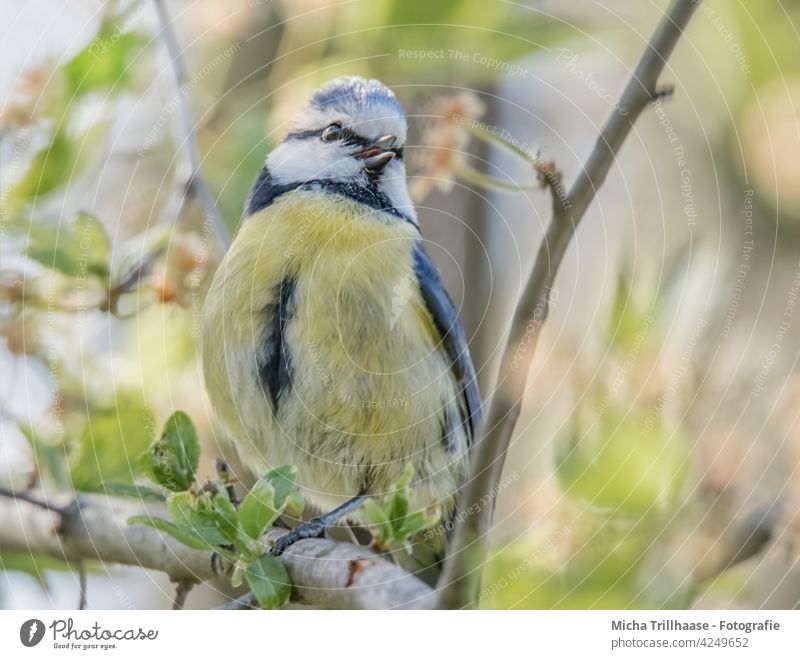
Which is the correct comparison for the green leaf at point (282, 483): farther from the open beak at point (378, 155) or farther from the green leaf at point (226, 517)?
the open beak at point (378, 155)

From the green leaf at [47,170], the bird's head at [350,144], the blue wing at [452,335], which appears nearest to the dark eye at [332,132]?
the bird's head at [350,144]

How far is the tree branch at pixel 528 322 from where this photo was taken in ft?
1.86

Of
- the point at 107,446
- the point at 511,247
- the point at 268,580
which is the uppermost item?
the point at 511,247

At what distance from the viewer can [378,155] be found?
2.21 ft

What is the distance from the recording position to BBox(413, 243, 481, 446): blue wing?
2.23 feet

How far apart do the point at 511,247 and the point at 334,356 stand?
0.18 metres

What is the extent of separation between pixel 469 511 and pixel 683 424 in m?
0.21

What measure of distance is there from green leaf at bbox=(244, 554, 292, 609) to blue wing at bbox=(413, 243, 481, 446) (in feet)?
0.58

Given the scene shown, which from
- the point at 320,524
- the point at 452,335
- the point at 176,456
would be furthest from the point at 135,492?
the point at 452,335

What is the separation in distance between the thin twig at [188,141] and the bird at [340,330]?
0.03 m

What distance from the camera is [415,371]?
2.20ft

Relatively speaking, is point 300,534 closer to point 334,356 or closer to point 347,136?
point 334,356

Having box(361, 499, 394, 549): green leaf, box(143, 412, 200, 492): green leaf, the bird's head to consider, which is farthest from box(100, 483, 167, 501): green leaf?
the bird's head

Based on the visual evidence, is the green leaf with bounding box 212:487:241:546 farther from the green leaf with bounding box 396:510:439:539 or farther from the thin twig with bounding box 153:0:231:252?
the thin twig with bounding box 153:0:231:252
